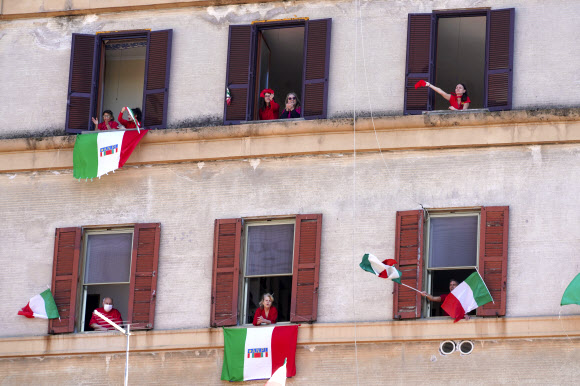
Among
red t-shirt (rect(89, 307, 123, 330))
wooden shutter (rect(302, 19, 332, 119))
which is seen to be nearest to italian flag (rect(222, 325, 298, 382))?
red t-shirt (rect(89, 307, 123, 330))

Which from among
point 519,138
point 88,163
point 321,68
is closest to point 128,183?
point 88,163

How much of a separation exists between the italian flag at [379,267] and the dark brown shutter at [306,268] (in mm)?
1617

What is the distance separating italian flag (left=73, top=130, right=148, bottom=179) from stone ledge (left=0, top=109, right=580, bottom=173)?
0.69 feet

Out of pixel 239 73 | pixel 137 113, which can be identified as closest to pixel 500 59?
pixel 239 73

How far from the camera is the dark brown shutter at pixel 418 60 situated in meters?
31.8

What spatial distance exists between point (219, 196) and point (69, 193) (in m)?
2.78

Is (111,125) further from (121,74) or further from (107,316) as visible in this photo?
(107,316)

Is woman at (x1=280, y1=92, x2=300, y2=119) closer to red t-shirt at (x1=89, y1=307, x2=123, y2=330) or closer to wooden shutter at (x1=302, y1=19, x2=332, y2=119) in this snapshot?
wooden shutter at (x1=302, y1=19, x2=332, y2=119)

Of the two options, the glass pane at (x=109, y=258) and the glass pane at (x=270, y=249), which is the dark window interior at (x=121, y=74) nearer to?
the glass pane at (x=109, y=258)

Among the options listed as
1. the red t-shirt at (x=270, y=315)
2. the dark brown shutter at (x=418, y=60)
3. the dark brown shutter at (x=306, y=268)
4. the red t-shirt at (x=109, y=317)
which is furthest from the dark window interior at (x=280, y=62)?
the red t-shirt at (x=109, y=317)

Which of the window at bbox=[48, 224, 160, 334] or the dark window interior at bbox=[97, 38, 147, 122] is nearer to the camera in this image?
the window at bbox=[48, 224, 160, 334]

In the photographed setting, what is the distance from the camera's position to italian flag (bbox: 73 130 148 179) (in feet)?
107

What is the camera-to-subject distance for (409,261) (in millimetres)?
30781

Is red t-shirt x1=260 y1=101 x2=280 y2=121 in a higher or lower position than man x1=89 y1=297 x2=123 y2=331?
higher
